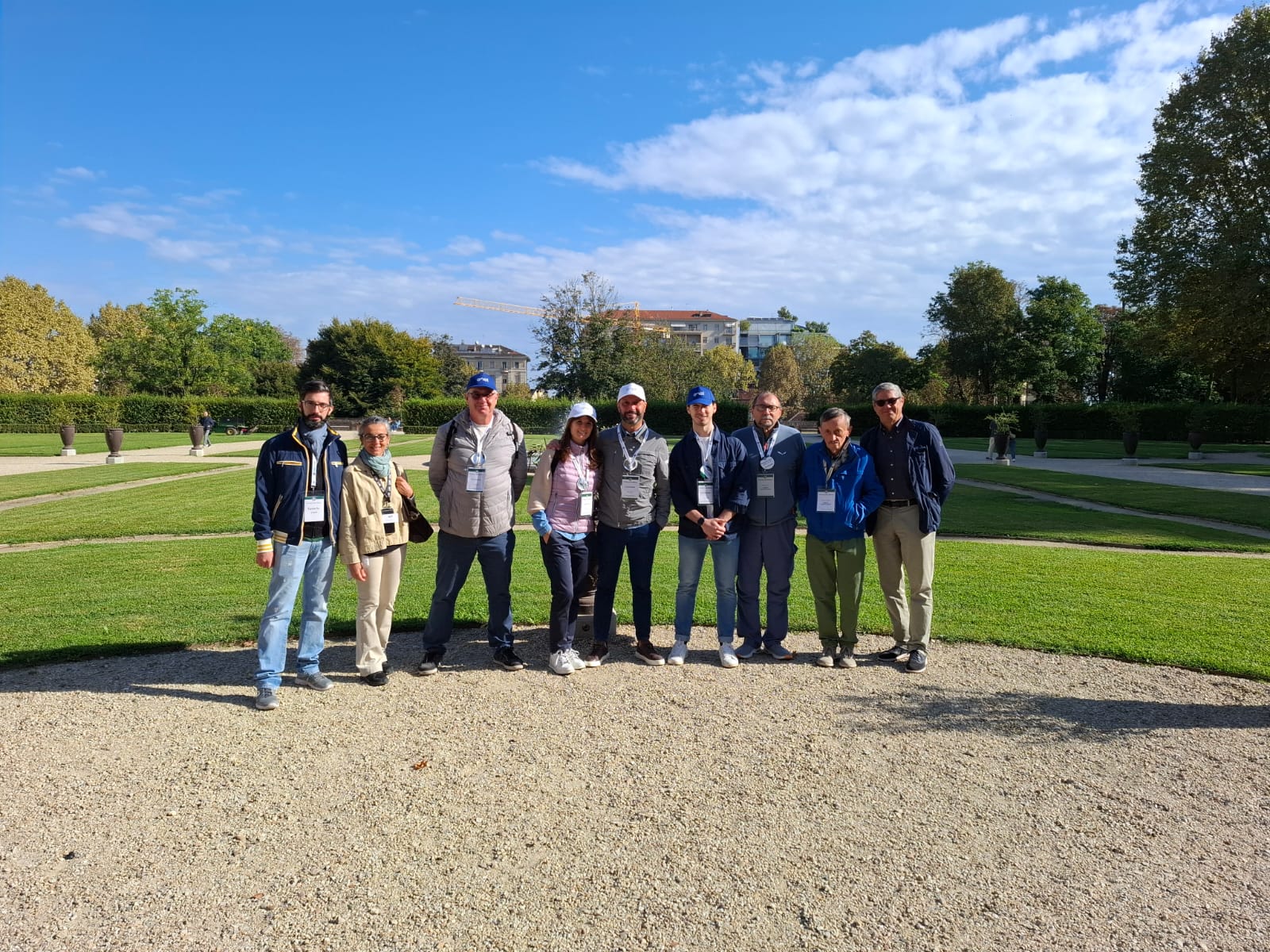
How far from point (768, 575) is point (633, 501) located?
1.16m

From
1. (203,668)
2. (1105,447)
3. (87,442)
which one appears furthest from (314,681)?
(1105,447)

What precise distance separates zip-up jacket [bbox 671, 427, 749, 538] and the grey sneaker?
2740mm

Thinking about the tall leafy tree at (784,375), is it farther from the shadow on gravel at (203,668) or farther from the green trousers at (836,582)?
the shadow on gravel at (203,668)

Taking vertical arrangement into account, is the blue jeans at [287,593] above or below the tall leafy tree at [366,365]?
below

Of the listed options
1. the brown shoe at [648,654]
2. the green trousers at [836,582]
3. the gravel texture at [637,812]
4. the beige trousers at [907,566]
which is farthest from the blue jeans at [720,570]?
the beige trousers at [907,566]

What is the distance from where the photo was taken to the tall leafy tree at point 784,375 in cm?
8200

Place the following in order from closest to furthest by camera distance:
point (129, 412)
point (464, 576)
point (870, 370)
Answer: point (464, 576)
point (129, 412)
point (870, 370)

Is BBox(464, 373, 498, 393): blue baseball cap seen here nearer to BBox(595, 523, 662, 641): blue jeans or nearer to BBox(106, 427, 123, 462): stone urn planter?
BBox(595, 523, 662, 641): blue jeans

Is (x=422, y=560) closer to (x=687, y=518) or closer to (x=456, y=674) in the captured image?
(x=456, y=674)

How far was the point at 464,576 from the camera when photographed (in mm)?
5758

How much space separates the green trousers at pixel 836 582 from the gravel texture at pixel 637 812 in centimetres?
37

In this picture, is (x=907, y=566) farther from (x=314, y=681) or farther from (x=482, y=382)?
(x=314, y=681)

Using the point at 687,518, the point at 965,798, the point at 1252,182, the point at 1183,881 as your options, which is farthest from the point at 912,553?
the point at 1252,182

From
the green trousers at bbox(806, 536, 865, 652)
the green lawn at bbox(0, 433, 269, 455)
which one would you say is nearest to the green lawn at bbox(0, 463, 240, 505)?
the green lawn at bbox(0, 433, 269, 455)
